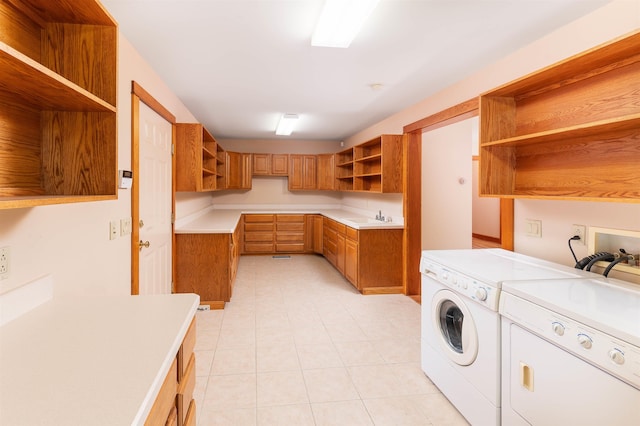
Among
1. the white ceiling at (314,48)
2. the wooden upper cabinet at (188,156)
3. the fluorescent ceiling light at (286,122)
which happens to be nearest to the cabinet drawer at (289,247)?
the fluorescent ceiling light at (286,122)

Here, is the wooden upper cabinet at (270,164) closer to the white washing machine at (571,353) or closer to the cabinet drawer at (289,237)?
the cabinet drawer at (289,237)

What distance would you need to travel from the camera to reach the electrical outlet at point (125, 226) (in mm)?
2256

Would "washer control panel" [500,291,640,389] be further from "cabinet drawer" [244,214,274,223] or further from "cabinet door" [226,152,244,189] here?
"cabinet door" [226,152,244,189]


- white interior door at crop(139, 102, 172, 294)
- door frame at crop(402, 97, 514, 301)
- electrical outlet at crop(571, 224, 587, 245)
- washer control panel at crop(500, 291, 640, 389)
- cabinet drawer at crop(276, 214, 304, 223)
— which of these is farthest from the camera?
cabinet drawer at crop(276, 214, 304, 223)

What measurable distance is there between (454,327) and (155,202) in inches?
103

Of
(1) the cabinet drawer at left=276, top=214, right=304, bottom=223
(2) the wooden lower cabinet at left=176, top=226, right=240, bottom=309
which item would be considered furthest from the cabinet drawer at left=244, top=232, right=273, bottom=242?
(2) the wooden lower cabinet at left=176, top=226, right=240, bottom=309

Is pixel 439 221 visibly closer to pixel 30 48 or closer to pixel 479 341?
pixel 479 341

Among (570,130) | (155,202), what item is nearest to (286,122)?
(155,202)

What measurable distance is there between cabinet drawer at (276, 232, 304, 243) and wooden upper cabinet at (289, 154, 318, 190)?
0.97m

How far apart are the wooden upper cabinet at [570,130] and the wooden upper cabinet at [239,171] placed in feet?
16.9

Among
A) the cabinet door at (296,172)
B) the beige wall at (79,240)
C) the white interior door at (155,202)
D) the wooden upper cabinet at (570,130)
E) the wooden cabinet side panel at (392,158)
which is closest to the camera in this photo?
the beige wall at (79,240)

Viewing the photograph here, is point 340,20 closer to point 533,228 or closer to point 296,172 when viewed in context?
point 533,228

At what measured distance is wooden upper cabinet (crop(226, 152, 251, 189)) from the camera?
664 centimetres

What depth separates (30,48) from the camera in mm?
1277
